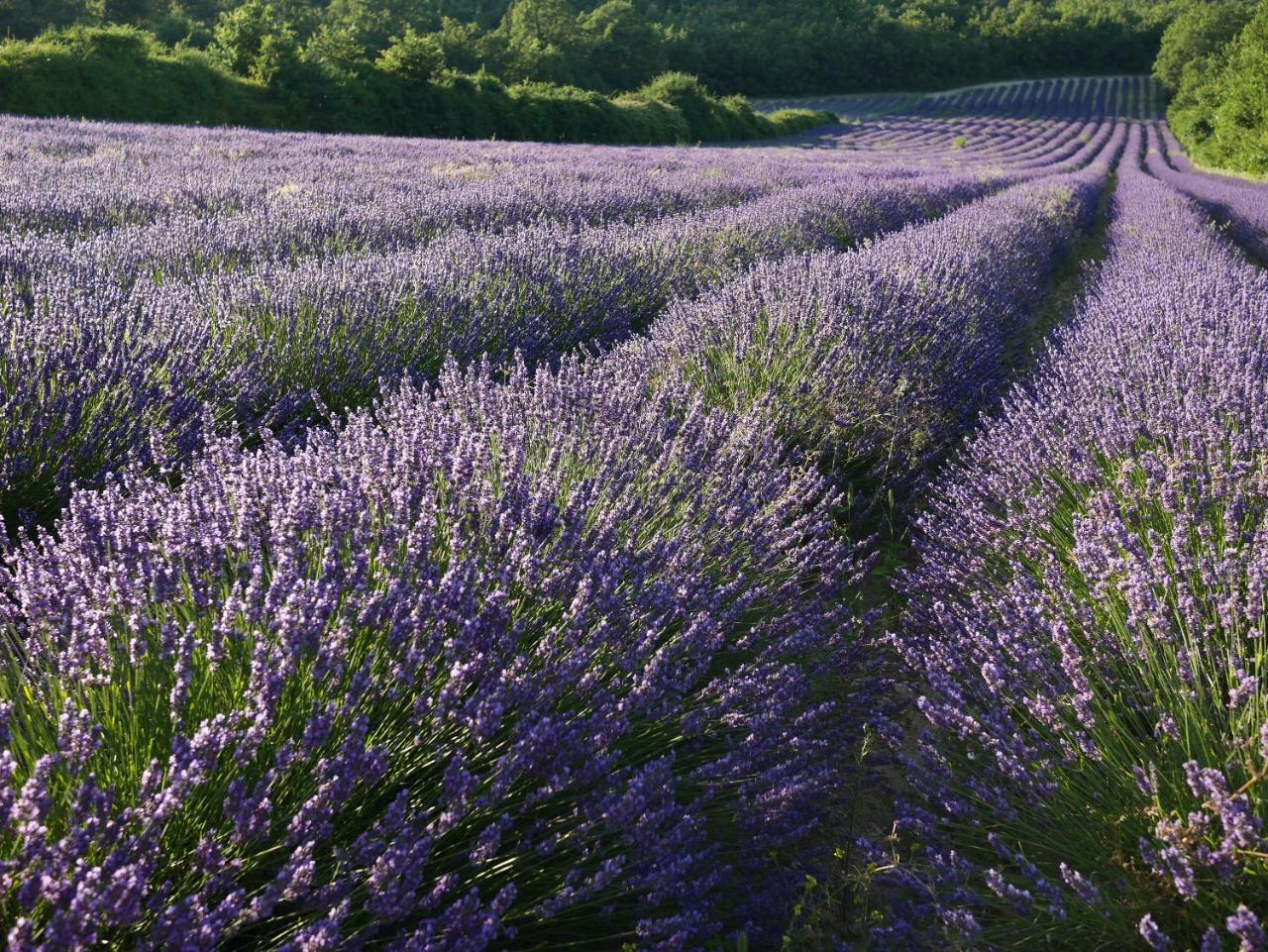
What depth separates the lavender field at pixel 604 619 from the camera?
115cm

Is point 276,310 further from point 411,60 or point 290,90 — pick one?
point 411,60

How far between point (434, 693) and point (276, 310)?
2.43 m

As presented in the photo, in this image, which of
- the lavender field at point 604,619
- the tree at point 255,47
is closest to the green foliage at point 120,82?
the tree at point 255,47

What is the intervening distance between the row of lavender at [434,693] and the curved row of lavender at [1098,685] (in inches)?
10.4

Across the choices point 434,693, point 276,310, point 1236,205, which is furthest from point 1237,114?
point 434,693

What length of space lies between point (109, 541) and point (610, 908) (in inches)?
42.4

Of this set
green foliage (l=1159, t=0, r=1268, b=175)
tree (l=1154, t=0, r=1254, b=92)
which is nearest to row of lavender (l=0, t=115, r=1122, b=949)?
green foliage (l=1159, t=0, r=1268, b=175)

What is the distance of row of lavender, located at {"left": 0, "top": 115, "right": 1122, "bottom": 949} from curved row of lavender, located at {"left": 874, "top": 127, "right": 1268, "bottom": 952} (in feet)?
0.86

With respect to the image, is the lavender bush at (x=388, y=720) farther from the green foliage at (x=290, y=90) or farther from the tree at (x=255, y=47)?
the tree at (x=255, y=47)

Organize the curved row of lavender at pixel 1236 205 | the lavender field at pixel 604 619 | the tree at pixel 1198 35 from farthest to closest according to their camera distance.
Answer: the tree at pixel 1198 35, the curved row of lavender at pixel 1236 205, the lavender field at pixel 604 619

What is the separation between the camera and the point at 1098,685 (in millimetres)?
1834

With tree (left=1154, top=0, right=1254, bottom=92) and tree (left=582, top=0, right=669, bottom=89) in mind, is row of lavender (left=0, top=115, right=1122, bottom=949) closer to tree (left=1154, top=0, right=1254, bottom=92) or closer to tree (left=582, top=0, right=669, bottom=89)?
tree (left=582, top=0, right=669, bottom=89)

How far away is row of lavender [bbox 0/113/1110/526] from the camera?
7.78ft

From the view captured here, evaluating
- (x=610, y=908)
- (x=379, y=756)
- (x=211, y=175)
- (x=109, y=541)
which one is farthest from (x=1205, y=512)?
(x=211, y=175)
